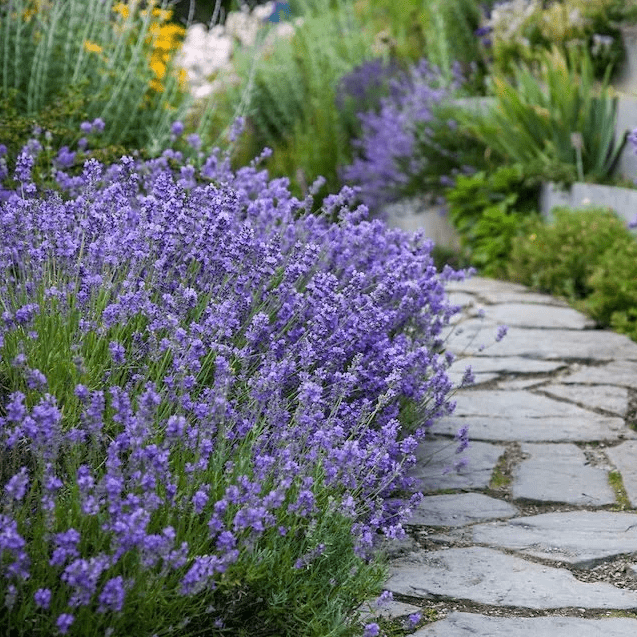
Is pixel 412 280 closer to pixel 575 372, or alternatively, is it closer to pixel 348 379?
pixel 348 379

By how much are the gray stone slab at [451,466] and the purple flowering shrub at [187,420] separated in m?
0.23

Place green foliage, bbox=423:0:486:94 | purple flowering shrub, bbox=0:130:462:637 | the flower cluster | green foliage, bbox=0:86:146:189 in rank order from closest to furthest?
purple flowering shrub, bbox=0:130:462:637 → green foliage, bbox=0:86:146:189 → the flower cluster → green foliage, bbox=423:0:486:94

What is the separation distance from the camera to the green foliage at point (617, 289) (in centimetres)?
519

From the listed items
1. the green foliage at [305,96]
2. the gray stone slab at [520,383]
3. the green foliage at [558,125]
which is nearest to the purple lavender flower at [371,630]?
the gray stone slab at [520,383]

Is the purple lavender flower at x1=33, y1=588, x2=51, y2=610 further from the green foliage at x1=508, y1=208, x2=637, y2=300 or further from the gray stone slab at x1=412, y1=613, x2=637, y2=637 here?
the green foliage at x1=508, y1=208, x2=637, y2=300

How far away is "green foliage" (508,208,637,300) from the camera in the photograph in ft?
18.8

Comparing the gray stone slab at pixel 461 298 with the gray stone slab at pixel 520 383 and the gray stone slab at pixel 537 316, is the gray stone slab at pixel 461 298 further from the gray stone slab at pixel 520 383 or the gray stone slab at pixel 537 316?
the gray stone slab at pixel 520 383

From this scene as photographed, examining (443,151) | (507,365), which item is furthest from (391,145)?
(507,365)

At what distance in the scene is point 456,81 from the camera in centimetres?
854

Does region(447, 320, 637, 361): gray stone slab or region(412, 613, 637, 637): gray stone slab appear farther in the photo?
region(447, 320, 637, 361): gray stone slab

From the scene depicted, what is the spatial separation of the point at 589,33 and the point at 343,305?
19.2 ft

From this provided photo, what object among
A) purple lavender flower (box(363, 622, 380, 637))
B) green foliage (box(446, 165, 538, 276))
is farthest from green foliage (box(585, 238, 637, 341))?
purple lavender flower (box(363, 622, 380, 637))

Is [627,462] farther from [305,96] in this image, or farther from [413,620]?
[305,96]

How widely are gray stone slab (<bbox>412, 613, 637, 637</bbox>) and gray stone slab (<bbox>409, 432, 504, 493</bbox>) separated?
2.56ft
